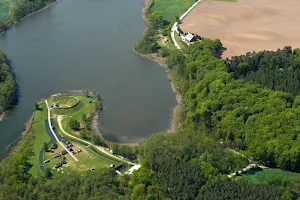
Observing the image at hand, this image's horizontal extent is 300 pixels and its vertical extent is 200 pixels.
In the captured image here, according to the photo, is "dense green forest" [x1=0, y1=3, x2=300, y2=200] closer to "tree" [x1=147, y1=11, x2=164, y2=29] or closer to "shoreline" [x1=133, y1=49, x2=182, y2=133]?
"shoreline" [x1=133, y1=49, x2=182, y2=133]

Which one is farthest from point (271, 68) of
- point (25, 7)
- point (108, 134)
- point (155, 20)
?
point (25, 7)

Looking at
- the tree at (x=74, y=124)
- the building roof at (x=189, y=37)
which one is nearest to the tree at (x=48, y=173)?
the tree at (x=74, y=124)

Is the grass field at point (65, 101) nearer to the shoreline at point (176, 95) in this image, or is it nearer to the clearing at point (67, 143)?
the clearing at point (67, 143)

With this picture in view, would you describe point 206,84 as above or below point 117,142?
above

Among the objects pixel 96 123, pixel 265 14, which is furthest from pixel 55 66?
pixel 265 14

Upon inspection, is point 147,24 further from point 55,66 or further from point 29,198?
point 29,198

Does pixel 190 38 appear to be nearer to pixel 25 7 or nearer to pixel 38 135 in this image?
pixel 38 135

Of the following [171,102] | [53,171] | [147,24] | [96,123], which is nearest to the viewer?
[53,171]
